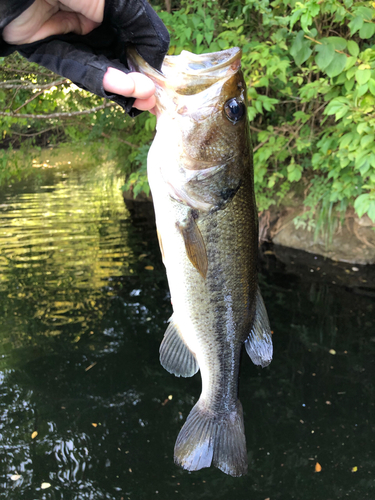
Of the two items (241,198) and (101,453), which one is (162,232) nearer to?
(241,198)

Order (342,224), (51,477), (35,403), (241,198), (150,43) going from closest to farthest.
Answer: (150,43) < (241,198) < (51,477) < (35,403) < (342,224)

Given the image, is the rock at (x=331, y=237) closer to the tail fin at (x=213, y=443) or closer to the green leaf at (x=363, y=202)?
the green leaf at (x=363, y=202)

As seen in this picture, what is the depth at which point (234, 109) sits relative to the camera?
1423 mm

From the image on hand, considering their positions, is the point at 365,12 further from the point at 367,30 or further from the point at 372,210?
the point at 372,210

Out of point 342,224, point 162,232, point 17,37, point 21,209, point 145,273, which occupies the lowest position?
point 21,209

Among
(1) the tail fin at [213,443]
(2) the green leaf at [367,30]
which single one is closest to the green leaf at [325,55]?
(2) the green leaf at [367,30]

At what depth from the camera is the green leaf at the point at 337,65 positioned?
123 inches

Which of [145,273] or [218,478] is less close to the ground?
[218,478]

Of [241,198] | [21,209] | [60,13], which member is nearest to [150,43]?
[60,13]

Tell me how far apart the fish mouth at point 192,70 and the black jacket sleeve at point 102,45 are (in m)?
0.04

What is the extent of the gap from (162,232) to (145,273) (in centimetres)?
479

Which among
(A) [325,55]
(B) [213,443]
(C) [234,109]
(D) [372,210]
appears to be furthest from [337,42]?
(B) [213,443]

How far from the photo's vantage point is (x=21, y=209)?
10109mm

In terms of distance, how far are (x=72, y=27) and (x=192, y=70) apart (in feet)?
1.43
